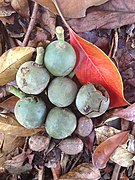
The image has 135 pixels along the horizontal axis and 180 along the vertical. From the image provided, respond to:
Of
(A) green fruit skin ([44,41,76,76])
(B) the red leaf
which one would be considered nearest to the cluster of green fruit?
(A) green fruit skin ([44,41,76,76])

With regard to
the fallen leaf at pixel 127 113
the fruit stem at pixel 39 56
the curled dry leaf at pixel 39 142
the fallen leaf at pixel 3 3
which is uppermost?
the fallen leaf at pixel 3 3

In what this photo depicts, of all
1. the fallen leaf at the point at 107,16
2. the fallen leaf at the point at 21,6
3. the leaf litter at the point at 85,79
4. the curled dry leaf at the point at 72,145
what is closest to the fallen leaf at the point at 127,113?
the leaf litter at the point at 85,79

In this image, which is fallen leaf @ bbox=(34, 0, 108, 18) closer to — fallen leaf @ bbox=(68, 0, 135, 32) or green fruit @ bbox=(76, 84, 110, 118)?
fallen leaf @ bbox=(68, 0, 135, 32)

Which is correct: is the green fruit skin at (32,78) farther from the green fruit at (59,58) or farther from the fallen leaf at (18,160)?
the fallen leaf at (18,160)

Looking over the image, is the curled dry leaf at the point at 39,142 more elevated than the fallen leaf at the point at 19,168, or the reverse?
the curled dry leaf at the point at 39,142

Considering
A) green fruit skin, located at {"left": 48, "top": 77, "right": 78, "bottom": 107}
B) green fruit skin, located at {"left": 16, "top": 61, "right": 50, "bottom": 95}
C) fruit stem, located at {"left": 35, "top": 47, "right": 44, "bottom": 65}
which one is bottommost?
green fruit skin, located at {"left": 48, "top": 77, "right": 78, "bottom": 107}
